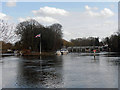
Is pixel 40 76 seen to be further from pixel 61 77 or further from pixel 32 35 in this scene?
pixel 32 35

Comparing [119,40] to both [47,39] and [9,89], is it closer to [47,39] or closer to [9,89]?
[47,39]

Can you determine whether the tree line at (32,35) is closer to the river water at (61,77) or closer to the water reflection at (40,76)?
the river water at (61,77)

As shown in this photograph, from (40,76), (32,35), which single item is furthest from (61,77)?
(32,35)

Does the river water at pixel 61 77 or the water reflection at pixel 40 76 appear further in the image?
the water reflection at pixel 40 76

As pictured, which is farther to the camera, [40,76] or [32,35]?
[32,35]

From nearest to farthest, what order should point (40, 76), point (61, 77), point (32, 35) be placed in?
point (61, 77) → point (40, 76) → point (32, 35)

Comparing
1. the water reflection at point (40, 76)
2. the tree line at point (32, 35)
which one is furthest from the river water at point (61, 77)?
the tree line at point (32, 35)

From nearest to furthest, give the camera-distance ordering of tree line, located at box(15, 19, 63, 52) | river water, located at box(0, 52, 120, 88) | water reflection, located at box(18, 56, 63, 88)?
river water, located at box(0, 52, 120, 88) < water reflection, located at box(18, 56, 63, 88) < tree line, located at box(15, 19, 63, 52)

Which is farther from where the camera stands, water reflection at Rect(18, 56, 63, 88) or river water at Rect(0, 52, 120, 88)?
water reflection at Rect(18, 56, 63, 88)

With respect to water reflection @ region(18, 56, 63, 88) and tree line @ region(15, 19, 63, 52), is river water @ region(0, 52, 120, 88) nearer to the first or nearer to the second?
water reflection @ region(18, 56, 63, 88)

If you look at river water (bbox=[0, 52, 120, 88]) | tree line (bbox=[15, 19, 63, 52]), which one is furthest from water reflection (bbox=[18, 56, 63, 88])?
tree line (bbox=[15, 19, 63, 52])

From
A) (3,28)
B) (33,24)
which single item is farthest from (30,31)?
(3,28)

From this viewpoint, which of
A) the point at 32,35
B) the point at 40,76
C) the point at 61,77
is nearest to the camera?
the point at 61,77

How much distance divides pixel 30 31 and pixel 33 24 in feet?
12.2
